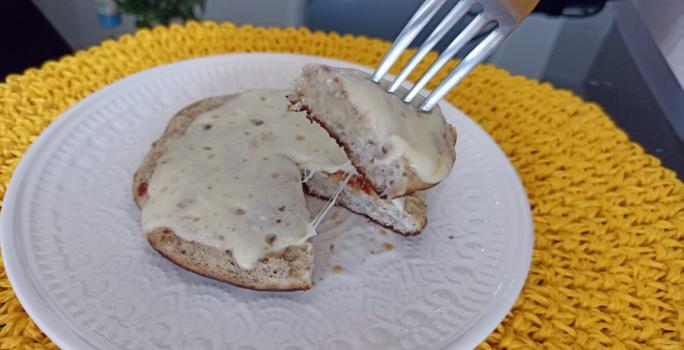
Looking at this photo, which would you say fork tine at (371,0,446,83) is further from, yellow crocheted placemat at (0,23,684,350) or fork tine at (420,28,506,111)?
yellow crocheted placemat at (0,23,684,350)

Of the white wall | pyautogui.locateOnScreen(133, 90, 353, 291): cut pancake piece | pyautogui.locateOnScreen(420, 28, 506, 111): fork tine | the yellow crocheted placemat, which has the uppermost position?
pyautogui.locateOnScreen(420, 28, 506, 111): fork tine

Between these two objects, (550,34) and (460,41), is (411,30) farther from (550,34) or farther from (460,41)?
(550,34)

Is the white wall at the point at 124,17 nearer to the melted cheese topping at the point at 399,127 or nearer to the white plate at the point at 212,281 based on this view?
the white plate at the point at 212,281

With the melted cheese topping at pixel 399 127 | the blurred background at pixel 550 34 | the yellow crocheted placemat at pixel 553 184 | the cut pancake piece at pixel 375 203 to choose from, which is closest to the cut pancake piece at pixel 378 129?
the melted cheese topping at pixel 399 127

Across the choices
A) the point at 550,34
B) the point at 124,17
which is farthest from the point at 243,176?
the point at 550,34

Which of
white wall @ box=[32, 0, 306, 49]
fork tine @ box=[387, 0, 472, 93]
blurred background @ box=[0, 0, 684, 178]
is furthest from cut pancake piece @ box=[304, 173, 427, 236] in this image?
white wall @ box=[32, 0, 306, 49]

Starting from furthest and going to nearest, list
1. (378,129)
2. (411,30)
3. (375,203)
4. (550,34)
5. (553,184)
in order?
(550,34) < (553,184) < (375,203) < (411,30) < (378,129)
